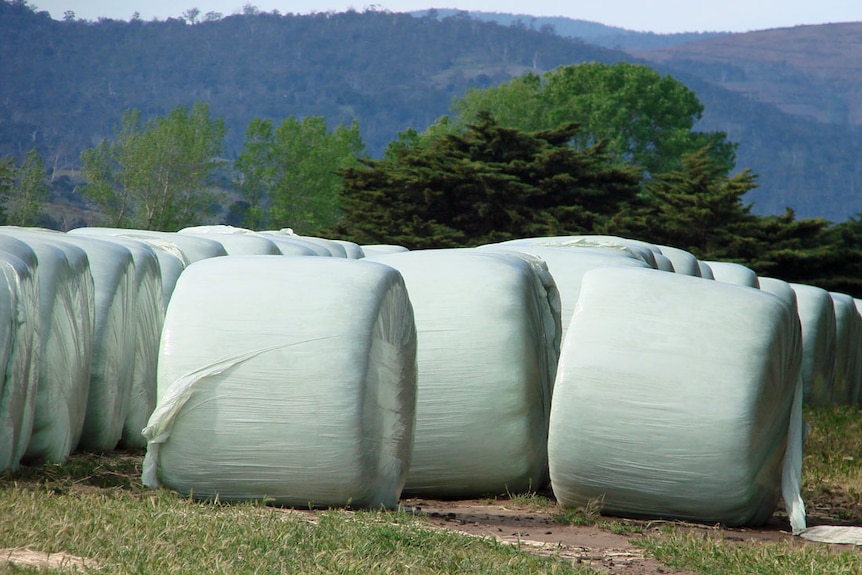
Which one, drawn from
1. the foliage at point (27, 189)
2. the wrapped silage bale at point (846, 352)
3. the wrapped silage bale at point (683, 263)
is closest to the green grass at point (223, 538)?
the wrapped silage bale at point (683, 263)

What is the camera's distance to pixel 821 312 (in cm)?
1571

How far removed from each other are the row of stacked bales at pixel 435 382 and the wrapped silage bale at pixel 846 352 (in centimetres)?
1232

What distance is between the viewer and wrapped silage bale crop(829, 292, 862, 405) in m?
17.5

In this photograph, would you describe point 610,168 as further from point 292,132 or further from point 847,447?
point 292,132

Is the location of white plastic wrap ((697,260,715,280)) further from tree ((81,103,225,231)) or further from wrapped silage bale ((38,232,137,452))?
tree ((81,103,225,231))

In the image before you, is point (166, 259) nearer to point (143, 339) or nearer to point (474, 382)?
point (143, 339)

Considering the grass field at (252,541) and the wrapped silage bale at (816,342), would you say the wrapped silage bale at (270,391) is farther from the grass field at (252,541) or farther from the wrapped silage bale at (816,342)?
the wrapped silage bale at (816,342)

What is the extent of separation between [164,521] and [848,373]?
54.3 feet

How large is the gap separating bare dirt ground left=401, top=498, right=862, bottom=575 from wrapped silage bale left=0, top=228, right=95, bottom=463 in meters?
1.86

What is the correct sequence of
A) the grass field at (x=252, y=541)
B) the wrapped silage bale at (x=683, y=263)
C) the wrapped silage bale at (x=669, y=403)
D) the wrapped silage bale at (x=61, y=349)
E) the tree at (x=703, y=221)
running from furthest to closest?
the tree at (x=703, y=221)
the wrapped silage bale at (x=683, y=263)
the wrapped silage bale at (x=61, y=349)
the wrapped silage bale at (x=669, y=403)
the grass field at (x=252, y=541)

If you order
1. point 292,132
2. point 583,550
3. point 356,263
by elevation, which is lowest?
point 292,132

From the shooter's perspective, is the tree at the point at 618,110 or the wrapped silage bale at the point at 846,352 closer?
the wrapped silage bale at the point at 846,352

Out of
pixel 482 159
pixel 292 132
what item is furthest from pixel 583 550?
pixel 292 132

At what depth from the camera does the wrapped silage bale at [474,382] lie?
19.0ft
